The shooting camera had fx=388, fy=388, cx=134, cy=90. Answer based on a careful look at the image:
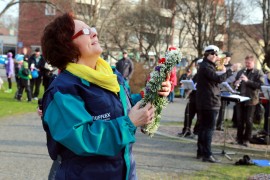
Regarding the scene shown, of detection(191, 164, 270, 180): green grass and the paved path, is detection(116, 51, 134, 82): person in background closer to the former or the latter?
the paved path

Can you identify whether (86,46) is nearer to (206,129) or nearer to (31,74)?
(206,129)

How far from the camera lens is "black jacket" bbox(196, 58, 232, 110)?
7.30m

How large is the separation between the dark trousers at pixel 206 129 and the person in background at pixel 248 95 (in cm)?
191

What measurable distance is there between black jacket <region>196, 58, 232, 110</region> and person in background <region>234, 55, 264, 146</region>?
1.68m

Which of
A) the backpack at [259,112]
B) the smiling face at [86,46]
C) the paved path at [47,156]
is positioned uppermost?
the smiling face at [86,46]

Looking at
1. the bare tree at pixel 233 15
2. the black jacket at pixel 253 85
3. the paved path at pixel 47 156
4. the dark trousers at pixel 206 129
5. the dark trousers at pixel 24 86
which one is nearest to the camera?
the paved path at pixel 47 156

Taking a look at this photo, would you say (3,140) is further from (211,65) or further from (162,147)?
(211,65)

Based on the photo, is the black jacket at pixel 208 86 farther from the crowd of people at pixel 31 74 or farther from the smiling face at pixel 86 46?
the crowd of people at pixel 31 74

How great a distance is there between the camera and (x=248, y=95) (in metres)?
9.25

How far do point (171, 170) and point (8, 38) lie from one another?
5318 centimetres

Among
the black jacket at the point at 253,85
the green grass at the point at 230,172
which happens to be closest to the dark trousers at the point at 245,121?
the black jacket at the point at 253,85

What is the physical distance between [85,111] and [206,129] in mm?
5565

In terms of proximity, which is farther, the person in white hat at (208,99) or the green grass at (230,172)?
the person in white hat at (208,99)

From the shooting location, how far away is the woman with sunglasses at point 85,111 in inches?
85.2
